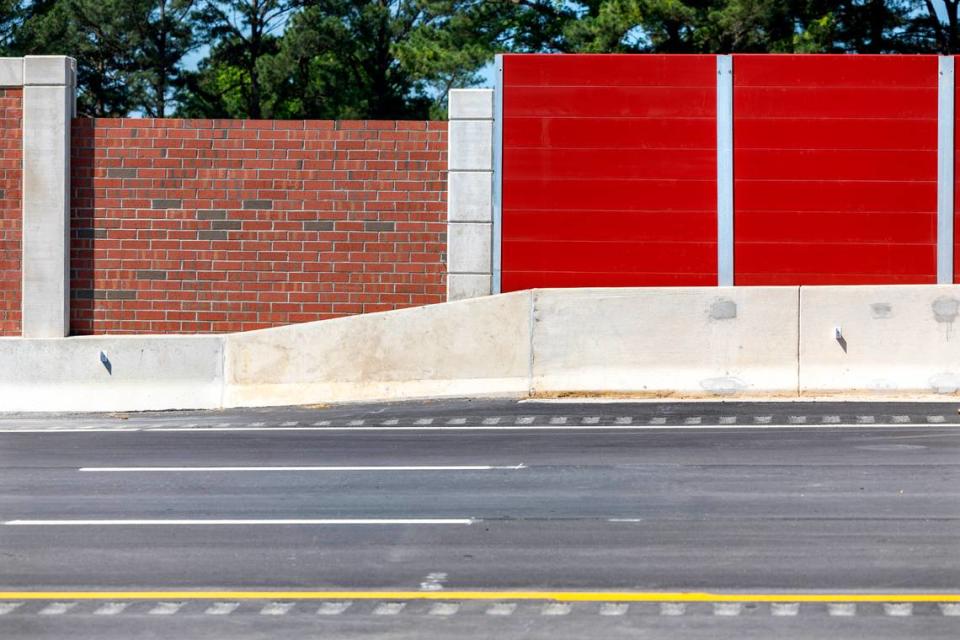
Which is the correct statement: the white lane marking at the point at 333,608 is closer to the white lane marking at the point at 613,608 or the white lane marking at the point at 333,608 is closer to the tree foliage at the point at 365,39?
the white lane marking at the point at 613,608

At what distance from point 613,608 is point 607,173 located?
11.6 m

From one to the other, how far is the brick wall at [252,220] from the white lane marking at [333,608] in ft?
36.5

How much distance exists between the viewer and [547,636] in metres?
7.43

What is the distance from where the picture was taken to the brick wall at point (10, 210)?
62.8ft

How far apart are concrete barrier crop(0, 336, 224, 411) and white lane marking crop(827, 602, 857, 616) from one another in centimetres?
1136

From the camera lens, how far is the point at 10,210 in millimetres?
19203

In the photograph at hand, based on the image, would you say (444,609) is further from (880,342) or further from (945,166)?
(945,166)

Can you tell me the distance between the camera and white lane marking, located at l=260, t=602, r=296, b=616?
26.1 feet

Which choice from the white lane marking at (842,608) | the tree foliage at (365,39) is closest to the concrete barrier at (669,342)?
the white lane marking at (842,608)

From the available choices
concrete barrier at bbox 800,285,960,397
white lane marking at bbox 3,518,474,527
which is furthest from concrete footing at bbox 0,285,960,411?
white lane marking at bbox 3,518,474,527

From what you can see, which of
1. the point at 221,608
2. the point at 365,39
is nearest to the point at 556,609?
the point at 221,608

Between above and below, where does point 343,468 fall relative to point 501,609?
above

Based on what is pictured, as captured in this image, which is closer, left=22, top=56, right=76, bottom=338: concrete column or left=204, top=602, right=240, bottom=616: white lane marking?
left=204, top=602, right=240, bottom=616: white lane marking

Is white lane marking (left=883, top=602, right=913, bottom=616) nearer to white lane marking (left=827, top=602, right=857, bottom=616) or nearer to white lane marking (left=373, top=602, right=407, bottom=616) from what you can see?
white lane marking (left=827, top=602, right=857, bottom=616)
